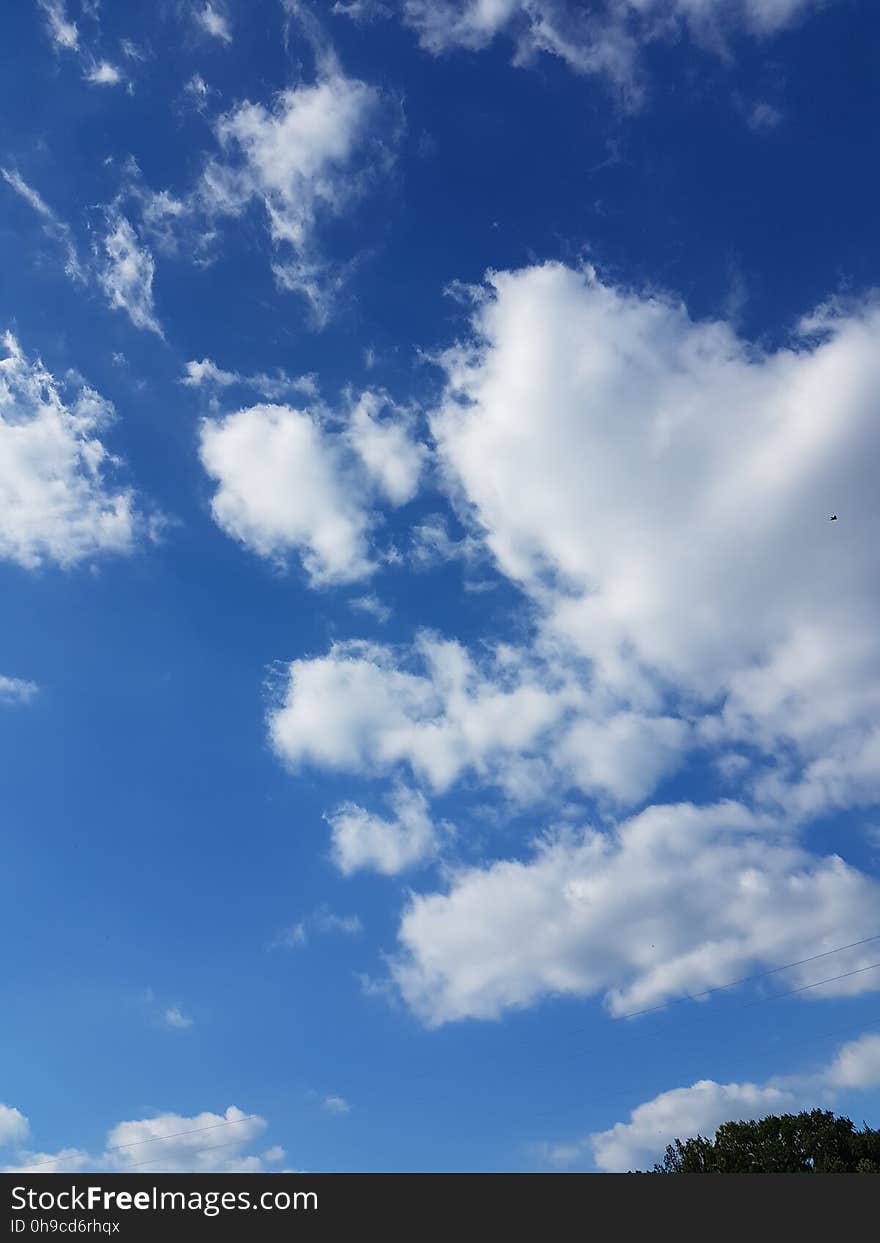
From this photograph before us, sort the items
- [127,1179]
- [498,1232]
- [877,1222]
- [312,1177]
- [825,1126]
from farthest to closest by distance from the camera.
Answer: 1. [825,1126]
2. [877,1222]
3. [498,1232]
4. [312,1177]
5. [127,1179]

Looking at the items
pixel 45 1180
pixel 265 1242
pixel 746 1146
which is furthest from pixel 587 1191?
pixel 746 1146

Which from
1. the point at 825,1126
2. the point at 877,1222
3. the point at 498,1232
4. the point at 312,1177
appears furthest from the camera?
the point at 825,1126

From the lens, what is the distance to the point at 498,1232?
192ft

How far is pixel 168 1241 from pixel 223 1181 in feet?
15.4

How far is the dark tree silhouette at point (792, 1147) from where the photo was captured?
101 metres

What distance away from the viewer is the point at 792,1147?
343ft

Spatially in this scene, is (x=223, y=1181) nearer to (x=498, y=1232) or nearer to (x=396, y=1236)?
(x=396, y=1236)

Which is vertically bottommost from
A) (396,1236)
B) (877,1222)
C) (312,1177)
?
(877,1222)

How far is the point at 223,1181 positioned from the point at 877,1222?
168ft

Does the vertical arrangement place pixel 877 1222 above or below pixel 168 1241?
below

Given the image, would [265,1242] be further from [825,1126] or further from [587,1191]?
[825,1126]

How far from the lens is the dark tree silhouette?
10094cm

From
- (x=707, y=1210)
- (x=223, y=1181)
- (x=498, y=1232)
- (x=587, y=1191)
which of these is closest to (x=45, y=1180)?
(x=223, y=1181)

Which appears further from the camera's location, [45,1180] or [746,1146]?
[746,1146]
